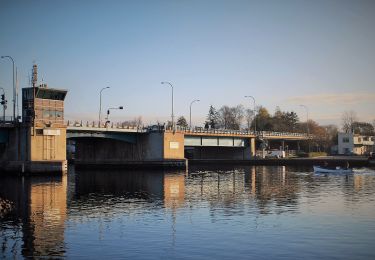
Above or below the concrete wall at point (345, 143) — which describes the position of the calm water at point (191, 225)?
below

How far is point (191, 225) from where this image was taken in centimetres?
3294

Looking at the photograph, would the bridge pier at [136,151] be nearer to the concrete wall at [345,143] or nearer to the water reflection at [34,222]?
the water reflection at [34,222]

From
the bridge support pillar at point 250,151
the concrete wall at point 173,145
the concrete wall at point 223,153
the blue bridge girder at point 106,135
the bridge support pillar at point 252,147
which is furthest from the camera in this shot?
the concrete wall at point 223,153

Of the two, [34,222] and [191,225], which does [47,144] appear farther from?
[191,225]

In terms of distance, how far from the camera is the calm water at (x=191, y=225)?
83.8 feet

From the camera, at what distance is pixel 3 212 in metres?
38.7

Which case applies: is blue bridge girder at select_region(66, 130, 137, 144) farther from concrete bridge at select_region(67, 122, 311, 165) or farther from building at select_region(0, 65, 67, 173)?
building at select_region(0, 65, 67, 173)

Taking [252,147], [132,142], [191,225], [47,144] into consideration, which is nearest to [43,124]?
[47,144]

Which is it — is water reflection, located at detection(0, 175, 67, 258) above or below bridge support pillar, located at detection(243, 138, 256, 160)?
below

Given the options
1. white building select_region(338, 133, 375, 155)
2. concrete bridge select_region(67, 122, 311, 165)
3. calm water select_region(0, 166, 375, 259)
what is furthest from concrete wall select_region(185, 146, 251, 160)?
calm water select_region(0, 166, 375, 259)

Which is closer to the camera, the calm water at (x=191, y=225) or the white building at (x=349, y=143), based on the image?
the calm water at (x=191, y=225)

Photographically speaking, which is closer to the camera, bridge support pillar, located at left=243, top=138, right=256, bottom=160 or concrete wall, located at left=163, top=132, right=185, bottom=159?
concrete wall, located at left=163, top=132, right=185, bottom=159

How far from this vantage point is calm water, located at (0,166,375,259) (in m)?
25.5

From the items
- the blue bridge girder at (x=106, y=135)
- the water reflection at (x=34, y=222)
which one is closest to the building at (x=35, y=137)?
the blue bridge girder at (x=106, y=135)
